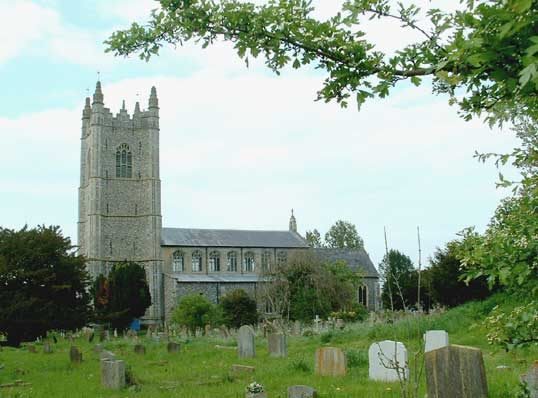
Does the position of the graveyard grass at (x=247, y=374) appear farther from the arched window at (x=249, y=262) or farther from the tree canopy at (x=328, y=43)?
the arched window at (x=249, y=262)

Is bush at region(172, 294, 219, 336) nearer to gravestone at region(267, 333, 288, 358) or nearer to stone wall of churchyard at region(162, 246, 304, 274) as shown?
stone wall of churchyard at region(162, 246, 304, 274)

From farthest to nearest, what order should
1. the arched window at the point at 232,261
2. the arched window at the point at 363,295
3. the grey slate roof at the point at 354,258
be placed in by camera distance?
the grey slate roof at the point at 354,258 < the arched window at the point at 363,295 < the arched window at the point at 232,261

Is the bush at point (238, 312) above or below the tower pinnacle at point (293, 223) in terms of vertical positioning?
below

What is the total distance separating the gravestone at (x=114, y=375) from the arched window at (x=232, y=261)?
42.7 m

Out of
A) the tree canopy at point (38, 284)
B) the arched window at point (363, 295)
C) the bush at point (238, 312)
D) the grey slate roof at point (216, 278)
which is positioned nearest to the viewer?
the tree canopy at point (38, 284)

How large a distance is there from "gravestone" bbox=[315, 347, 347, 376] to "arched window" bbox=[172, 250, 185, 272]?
137ft

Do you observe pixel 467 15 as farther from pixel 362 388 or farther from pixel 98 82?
pixel 98 82

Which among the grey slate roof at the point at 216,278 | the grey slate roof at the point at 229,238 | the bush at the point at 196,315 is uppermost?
the grey slate roof at the point at 229,238

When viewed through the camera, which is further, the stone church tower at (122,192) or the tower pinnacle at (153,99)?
the tower pinnacle at (153,99)

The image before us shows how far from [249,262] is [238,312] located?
54.1ft

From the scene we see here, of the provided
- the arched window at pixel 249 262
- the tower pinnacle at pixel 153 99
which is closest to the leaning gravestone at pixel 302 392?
the arched window at pixel 249 262

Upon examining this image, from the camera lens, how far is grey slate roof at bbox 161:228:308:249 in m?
54.4

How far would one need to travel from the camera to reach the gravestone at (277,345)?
18016 millimetres

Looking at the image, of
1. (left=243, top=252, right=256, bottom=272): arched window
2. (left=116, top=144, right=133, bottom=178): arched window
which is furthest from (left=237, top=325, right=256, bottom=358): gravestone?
(left=116, top=144, right=133, bottom=178): arched window
